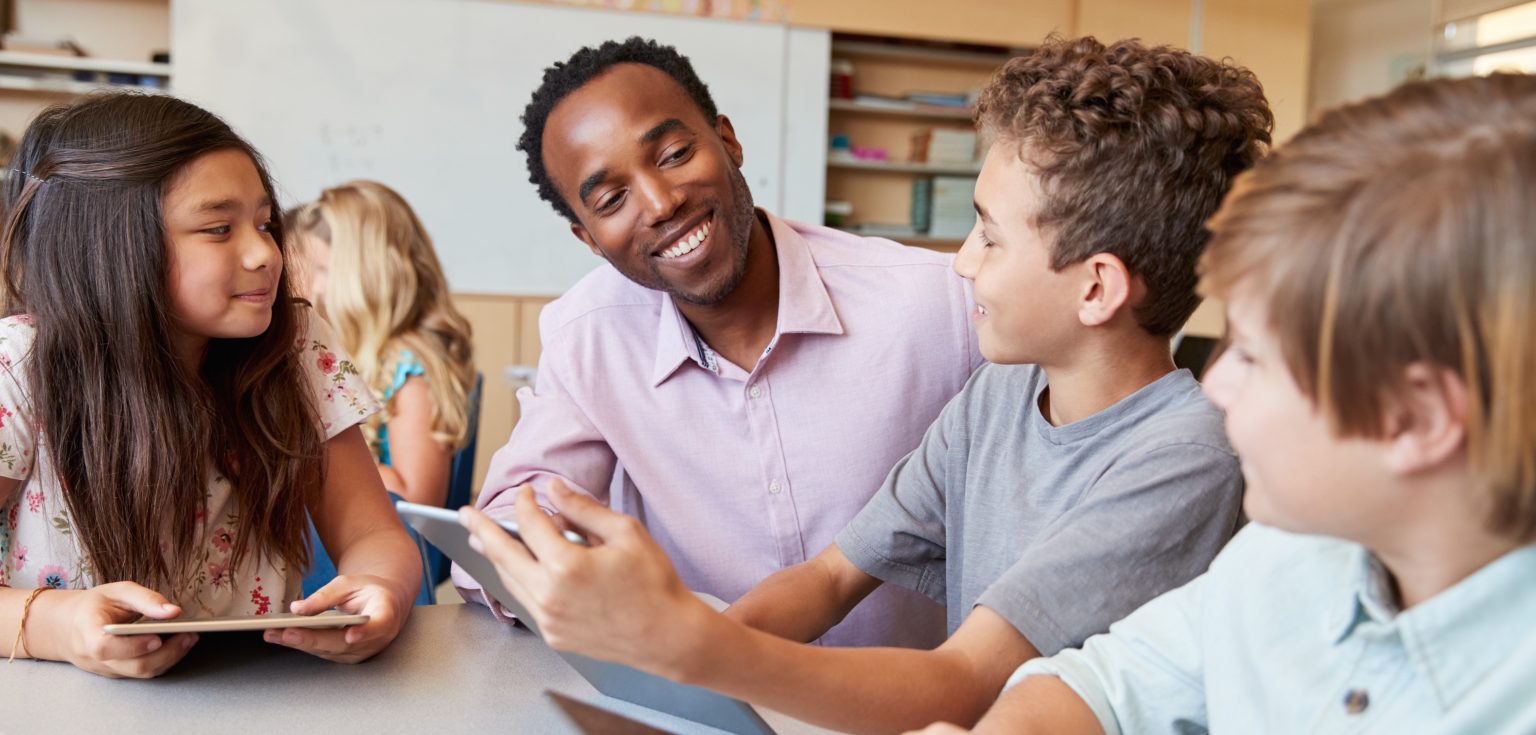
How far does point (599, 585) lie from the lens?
75 cm

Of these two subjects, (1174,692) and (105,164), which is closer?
(1174,692)

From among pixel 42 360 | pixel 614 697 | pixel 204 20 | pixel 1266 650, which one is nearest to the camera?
pixel 1266 650

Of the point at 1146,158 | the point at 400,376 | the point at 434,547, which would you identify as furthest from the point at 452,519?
the point at 400,376

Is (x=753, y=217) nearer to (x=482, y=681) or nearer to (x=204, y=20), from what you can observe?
(x=482, y=681)

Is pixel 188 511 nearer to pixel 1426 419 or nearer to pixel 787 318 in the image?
pixel 787 318

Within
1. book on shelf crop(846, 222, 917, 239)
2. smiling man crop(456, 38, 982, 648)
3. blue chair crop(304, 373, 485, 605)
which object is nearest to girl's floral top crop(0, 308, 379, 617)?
blue chair crop(304, 373, 485, 605)

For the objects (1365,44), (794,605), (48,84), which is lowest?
(794,605)

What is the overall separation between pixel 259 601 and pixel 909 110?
5.13m

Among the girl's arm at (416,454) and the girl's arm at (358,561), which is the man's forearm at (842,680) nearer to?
the girl's arm at (358,561)

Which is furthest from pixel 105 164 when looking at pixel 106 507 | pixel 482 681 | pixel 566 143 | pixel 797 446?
pixel 797 446

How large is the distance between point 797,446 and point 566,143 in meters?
0.50

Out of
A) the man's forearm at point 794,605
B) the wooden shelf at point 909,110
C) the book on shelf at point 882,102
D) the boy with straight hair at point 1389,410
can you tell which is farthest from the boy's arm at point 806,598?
the book on shelf at point 882,102

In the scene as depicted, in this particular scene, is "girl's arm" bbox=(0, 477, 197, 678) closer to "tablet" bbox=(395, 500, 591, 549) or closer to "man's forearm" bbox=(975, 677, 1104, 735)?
"tablet" bbox=(395, 500, 591, 549)

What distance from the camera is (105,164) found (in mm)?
1303
